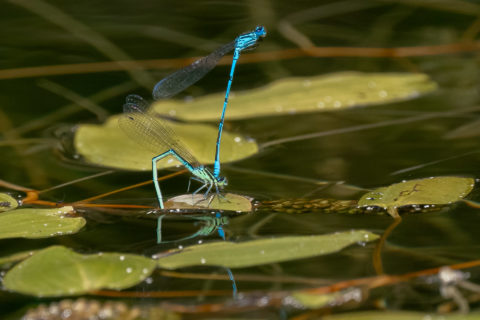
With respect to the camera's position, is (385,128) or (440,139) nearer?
(440,139)

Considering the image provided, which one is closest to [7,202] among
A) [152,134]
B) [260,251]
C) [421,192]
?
[152,134]

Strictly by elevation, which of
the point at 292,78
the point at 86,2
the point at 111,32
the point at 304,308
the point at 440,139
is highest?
the point at 86,2

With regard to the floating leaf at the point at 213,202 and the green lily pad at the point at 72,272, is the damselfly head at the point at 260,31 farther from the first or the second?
the green lily pad at the point at 72,272

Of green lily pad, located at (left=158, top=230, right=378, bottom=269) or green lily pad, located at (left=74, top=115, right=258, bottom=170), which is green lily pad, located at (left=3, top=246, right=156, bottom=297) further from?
green lily pad, located at (left=74, top=115, right=258, bottom=170)

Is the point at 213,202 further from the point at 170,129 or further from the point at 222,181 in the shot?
the point at 170,129

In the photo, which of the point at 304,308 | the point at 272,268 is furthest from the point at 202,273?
the point at 304,308

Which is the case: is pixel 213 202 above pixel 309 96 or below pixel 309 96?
below

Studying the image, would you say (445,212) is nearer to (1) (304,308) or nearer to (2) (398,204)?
(2) (398,204)
